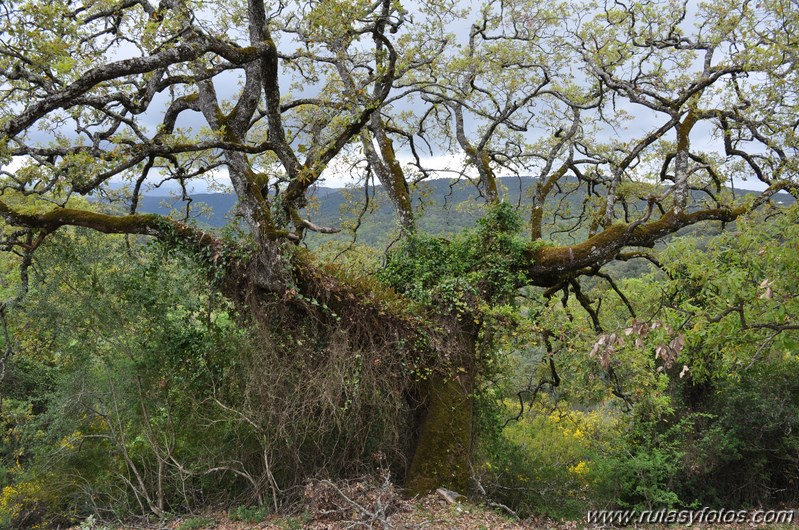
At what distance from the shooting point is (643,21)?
9.99 m

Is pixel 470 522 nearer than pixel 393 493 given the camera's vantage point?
Yes

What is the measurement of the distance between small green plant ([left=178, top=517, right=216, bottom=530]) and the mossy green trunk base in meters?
2.76

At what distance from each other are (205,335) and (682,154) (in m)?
8.82

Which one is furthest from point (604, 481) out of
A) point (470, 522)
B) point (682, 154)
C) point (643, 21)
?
point (643, 21)

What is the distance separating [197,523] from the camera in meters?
6.57

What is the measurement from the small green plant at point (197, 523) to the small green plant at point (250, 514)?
29 cm

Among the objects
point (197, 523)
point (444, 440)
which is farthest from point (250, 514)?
point (444, 440)

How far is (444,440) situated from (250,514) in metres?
3.07

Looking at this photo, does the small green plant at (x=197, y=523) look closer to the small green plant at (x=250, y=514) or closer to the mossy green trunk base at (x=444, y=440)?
the small green plant at (x=250, y=514)

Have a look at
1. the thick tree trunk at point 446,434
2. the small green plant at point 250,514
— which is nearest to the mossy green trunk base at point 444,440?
the thick tree trunk at point 446,434

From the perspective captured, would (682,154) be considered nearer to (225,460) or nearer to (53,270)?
(225,460)

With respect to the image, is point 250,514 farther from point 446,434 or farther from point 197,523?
point 446,434

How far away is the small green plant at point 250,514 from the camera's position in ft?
21.9

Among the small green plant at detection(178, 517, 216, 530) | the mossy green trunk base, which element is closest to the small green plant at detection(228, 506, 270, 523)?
the small green plant at detection(178, 517, 216, 530)
